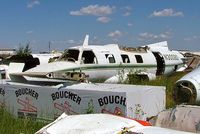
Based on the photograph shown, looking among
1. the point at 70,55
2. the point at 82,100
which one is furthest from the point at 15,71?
the point at 70,55

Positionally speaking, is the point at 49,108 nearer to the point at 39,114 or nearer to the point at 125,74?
the point at 39,114

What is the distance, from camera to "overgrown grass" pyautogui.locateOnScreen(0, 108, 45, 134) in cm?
678

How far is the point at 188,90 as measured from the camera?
7.32 metres

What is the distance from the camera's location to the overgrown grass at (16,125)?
678cm

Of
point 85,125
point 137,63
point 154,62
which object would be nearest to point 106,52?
point 137,63

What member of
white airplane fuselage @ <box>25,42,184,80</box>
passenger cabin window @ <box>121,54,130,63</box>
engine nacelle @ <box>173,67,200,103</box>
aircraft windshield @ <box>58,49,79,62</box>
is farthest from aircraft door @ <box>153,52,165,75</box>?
engine nacelle @ <box>173,67,200,103</box>

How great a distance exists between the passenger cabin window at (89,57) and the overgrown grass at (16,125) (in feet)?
24.5

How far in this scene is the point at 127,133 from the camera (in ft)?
11.5

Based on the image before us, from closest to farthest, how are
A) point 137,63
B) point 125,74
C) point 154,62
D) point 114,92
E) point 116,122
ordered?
1. point 116,122
2. point 114,92
3. point 125,74
4. point 137,63
5. point 154,62

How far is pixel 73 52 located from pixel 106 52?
4.47 feet

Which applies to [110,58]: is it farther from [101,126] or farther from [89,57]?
[101,126]


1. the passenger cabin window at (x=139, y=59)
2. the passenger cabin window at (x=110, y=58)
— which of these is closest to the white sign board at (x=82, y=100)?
the passenger cabin window at (x=110, y=58)

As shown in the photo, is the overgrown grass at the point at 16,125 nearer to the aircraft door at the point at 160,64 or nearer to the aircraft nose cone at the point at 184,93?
the aircraft nose cone at the point at 184,93

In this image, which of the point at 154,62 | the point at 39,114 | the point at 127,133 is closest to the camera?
the point at 127,133
